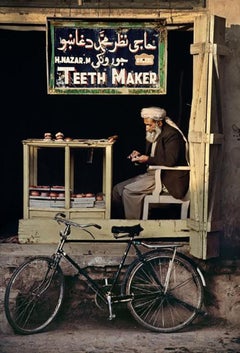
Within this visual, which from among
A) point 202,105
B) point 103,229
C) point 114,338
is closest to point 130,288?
point 114,338

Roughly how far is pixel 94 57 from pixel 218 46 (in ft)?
4.74

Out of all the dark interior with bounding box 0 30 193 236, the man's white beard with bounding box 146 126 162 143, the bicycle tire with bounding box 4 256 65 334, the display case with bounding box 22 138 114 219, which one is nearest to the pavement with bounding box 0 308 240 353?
the bicycle tire with bounding box 4 256 65 334

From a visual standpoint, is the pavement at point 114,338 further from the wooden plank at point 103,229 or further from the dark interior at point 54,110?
the dark interior at point 54,110

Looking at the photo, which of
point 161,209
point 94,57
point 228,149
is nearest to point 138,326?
point 161,209

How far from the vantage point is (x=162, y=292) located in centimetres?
836

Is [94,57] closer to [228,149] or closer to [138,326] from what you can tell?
[228,149]

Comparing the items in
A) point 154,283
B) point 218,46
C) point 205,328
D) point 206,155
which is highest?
point 218,46

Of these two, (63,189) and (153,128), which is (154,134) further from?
(63,189)

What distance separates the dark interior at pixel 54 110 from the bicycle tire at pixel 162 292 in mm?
2887

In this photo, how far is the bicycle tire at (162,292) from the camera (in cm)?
827

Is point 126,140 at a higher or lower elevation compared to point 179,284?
higher

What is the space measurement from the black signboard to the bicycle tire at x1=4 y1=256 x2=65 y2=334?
6.65 ft

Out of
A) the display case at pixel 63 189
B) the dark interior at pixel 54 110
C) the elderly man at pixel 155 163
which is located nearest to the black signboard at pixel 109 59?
the display case at pixel 63 189

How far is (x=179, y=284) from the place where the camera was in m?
8.59
